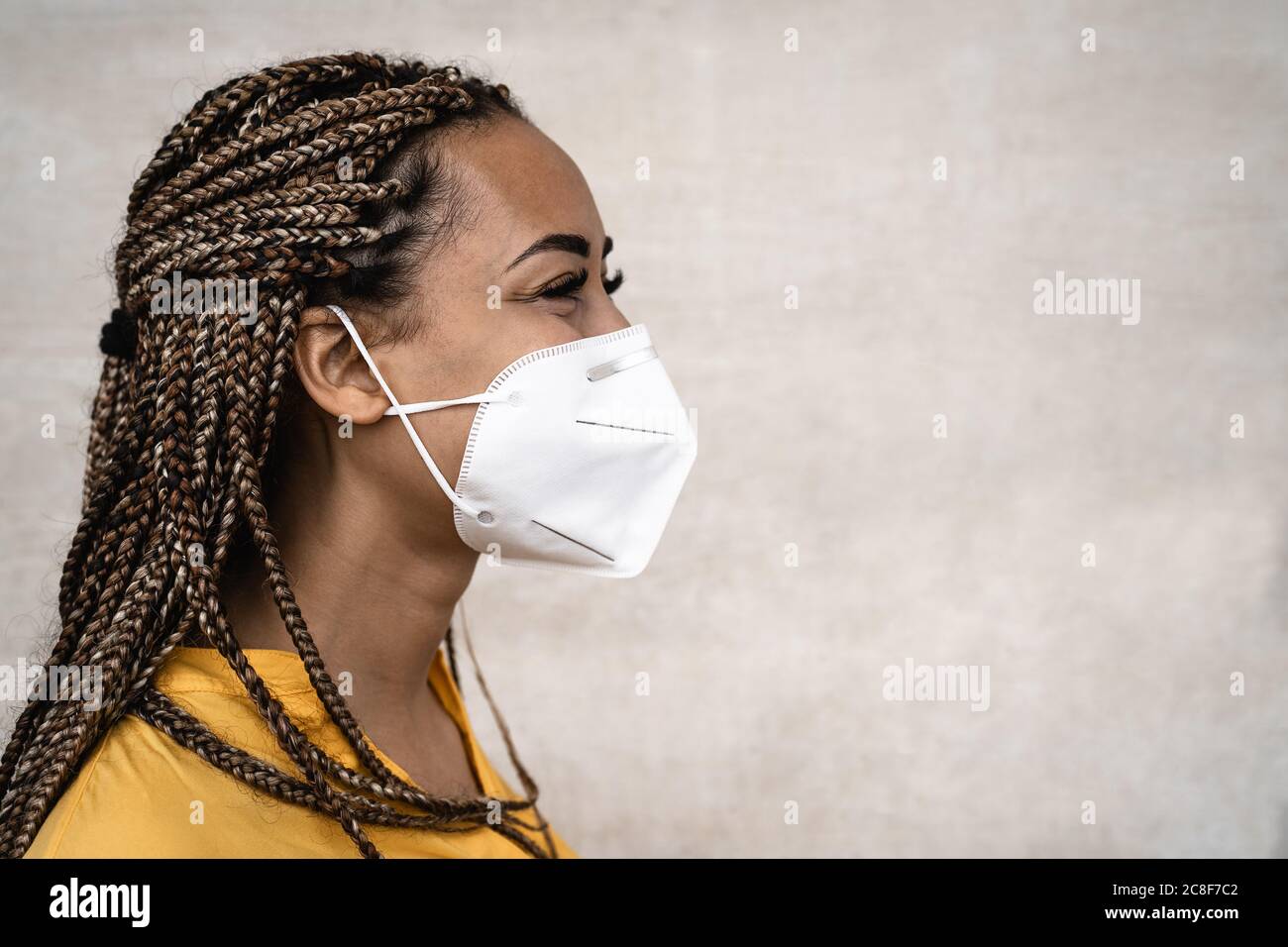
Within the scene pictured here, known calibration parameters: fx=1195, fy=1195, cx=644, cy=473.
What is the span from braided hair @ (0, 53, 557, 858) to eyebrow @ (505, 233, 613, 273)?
118 mm

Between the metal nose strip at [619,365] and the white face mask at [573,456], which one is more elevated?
the metal nose strip at [619,365]

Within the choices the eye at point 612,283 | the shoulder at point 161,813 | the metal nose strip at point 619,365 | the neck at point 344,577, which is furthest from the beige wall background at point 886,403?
the shoulder at point 161,813

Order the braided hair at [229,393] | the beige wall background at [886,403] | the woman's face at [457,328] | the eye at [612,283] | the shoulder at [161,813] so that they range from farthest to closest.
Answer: the beige wall background at [886,403] → the eye at [612,283] → the woman's face at [457,328] → the braided hair at [229,393] → the shoulder at [161,813]

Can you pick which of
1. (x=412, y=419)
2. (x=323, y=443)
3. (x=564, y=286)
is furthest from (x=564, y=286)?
(x=323, y=443)

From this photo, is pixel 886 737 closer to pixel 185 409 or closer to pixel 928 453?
pixel 928 453

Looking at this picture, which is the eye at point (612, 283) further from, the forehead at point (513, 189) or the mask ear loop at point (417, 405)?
the mask ear loop at point (417, 405)

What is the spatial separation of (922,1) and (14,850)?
248cm

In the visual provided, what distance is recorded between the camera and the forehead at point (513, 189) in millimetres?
1374

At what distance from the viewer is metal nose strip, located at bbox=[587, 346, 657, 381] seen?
144 centimetres

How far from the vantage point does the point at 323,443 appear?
1425 mm

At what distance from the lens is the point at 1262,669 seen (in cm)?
284

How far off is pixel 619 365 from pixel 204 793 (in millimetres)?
671

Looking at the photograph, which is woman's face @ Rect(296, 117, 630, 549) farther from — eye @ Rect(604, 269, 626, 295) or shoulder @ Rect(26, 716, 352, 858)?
shoulder @ Rect(26, 716, 352, 858)
